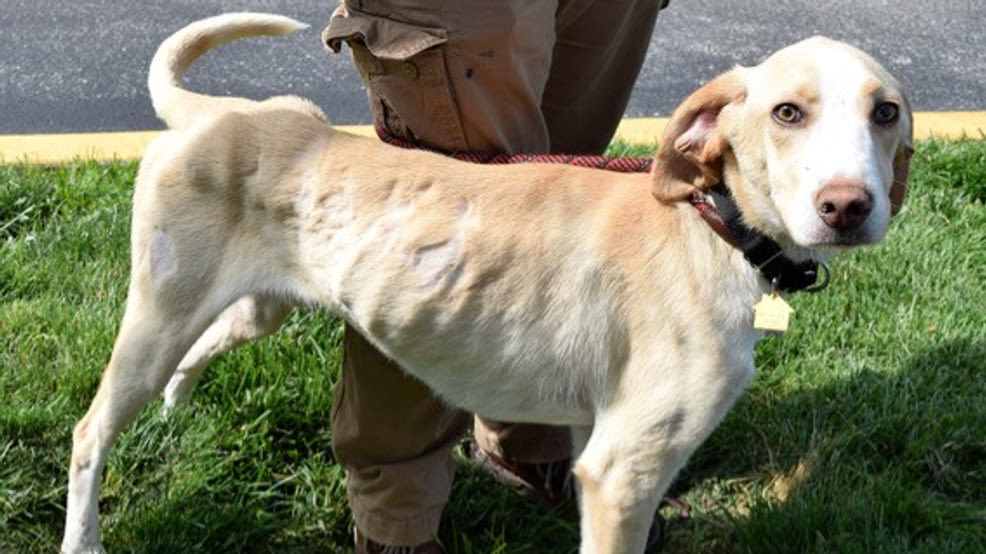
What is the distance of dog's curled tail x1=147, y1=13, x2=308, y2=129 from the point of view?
3.41 metres

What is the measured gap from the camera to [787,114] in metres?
2.82

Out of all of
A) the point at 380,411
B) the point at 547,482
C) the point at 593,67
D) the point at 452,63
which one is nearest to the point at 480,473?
the point at 547,482

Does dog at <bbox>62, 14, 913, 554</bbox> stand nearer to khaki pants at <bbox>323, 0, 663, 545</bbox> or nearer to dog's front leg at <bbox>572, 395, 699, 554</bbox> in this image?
dog's front leg at <bbox>572, 395, 699, 554</bbox>

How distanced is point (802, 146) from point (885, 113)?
7.4 inches

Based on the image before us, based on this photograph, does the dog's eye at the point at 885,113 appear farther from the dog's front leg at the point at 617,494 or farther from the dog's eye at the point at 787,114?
the dog's front leg at the point at 617,494

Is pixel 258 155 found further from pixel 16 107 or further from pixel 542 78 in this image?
pixel 16 107

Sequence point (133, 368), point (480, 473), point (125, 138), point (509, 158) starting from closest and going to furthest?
point (509, 158), point (133, 368), point (480, 473), point (125, 138)

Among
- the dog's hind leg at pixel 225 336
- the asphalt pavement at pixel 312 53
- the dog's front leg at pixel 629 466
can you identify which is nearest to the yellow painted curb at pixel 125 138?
the asphalt pavement at pixel 312 53

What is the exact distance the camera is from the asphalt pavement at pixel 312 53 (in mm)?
6117

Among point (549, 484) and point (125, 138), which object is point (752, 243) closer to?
point (549, 484)

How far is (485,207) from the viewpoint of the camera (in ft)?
10.2

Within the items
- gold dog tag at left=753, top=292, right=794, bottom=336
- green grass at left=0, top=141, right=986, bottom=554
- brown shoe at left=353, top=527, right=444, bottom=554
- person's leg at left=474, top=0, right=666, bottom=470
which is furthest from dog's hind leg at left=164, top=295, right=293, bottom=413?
gold dog tag at left=753, top=292, right=794, bottom=336

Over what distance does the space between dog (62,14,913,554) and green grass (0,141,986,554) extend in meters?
0.54

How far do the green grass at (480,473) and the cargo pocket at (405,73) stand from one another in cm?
106
